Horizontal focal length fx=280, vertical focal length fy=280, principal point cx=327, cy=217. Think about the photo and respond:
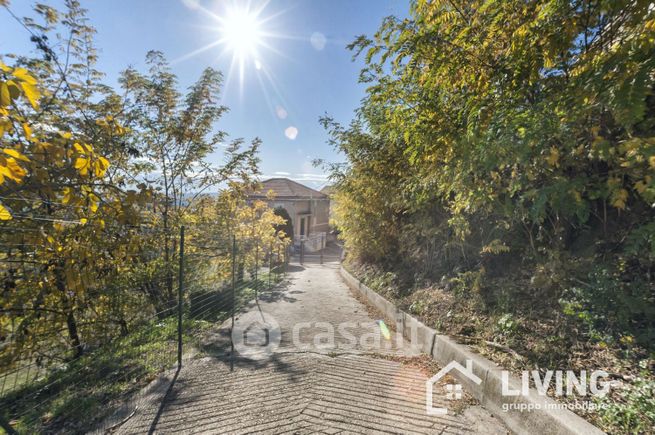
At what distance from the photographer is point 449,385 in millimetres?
3029

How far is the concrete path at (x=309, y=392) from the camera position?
94.0 inches

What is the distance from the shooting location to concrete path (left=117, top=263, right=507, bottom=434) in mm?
2387

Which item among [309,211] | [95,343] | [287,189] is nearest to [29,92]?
[95,343]

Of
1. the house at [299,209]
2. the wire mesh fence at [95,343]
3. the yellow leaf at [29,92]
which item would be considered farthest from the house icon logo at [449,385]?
the house at [299,209]

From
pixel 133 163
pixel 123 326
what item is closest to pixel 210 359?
pixel 123 326

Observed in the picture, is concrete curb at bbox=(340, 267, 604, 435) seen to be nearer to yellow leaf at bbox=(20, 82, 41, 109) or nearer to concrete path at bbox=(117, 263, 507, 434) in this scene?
concrete path at bbox=(117, 263, 507, 434)

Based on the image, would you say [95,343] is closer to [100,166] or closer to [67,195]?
[67,195]

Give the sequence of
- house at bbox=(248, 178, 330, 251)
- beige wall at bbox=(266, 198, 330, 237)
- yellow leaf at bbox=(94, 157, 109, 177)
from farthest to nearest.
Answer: beige wall at bbox=(266, 198, 330, 237) → house at bbox=(248, 178, 330, 251) → yellow leaf at bbox=(94, 157, 109, 177)

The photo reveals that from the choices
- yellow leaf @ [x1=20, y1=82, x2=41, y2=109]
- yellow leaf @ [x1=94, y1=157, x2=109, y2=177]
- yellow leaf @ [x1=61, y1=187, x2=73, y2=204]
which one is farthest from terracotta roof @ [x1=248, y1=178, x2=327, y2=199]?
yellow leaf @ [x1=20, y1=82, x2=41, y2=109]

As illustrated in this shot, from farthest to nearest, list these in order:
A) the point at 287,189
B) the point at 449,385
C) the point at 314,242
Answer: the point at 287,189
the point at 314,242
the point at 449,385

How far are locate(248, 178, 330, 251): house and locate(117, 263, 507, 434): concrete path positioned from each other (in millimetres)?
15425

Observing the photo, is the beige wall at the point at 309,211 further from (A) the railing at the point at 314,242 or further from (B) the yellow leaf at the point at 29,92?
(B) the yellow leaf at the point at 29,92

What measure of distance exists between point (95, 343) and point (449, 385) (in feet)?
14.2

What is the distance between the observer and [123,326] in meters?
3.58
